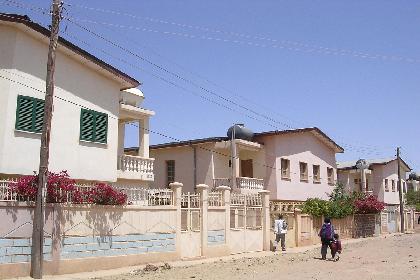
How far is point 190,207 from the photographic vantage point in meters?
17.7

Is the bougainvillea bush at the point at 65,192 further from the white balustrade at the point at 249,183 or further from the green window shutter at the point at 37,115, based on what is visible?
the white balustrade at the point at 249,183

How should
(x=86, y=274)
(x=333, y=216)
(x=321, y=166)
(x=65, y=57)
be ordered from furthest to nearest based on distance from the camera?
1. (x=321, y=166)
2. (x=333, y=216)
3. (x=65, y=57)
4. (x=86, y=274)

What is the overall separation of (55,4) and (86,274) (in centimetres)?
760

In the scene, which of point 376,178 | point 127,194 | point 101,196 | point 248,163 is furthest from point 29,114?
point 376,178

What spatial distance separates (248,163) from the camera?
33156 mm

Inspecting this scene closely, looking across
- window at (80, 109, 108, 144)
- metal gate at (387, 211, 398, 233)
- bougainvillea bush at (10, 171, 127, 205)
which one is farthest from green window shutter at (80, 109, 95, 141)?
metal gate at (387, 211, 398, 233)

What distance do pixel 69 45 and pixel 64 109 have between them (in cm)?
239

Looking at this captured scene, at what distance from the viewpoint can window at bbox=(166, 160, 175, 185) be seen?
32656 millimetres

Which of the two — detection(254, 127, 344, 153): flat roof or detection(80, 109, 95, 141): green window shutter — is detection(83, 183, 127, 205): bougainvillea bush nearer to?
detection(80, 109, 95, 141): green window shutter

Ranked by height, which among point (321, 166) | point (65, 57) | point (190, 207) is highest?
point (65, 57)

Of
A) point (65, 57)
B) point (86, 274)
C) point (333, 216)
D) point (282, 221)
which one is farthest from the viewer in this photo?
point (333, 216)

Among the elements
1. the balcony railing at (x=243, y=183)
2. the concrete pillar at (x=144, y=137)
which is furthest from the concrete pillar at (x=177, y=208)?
the balcony railing at (x=243, y=183)

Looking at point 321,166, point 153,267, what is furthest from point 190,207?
point 321,166

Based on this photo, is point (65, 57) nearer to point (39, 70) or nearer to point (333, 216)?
point (39, 70)
